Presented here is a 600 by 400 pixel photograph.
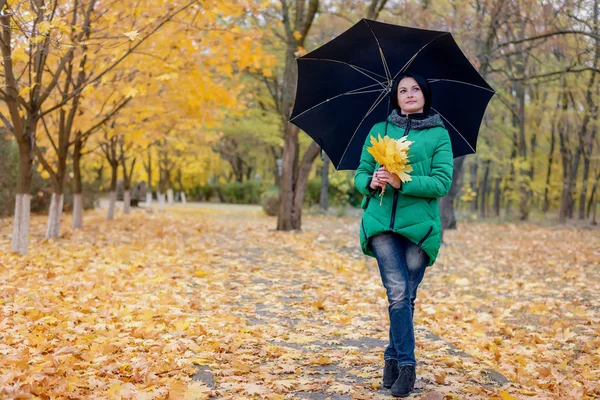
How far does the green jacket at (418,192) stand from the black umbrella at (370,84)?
51 centimetres

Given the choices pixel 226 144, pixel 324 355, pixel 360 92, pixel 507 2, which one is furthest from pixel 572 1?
pixel 226 144

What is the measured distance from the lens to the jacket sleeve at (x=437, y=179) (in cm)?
346

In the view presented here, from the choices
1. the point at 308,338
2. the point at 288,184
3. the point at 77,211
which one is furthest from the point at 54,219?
the point at 308,338

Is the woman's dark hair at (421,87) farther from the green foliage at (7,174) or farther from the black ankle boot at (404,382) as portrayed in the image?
the green foliage at (7,174)

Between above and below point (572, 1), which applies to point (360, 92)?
below

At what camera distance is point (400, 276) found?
361cm

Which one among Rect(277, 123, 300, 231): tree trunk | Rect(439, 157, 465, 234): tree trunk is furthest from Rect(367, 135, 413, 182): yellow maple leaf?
Rect(439, 157, 465, 234): tree trunk

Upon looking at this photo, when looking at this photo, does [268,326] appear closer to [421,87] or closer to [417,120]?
[417,120]

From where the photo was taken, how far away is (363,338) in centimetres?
525

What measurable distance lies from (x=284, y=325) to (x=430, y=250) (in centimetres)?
239

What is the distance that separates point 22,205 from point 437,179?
746 centimetres

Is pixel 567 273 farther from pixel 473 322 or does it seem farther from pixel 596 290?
pixel 473 322

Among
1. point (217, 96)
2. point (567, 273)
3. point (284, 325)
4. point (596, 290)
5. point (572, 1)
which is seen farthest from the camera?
point (217, 96)

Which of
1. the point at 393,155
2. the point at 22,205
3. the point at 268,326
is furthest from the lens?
the point at 22,205
